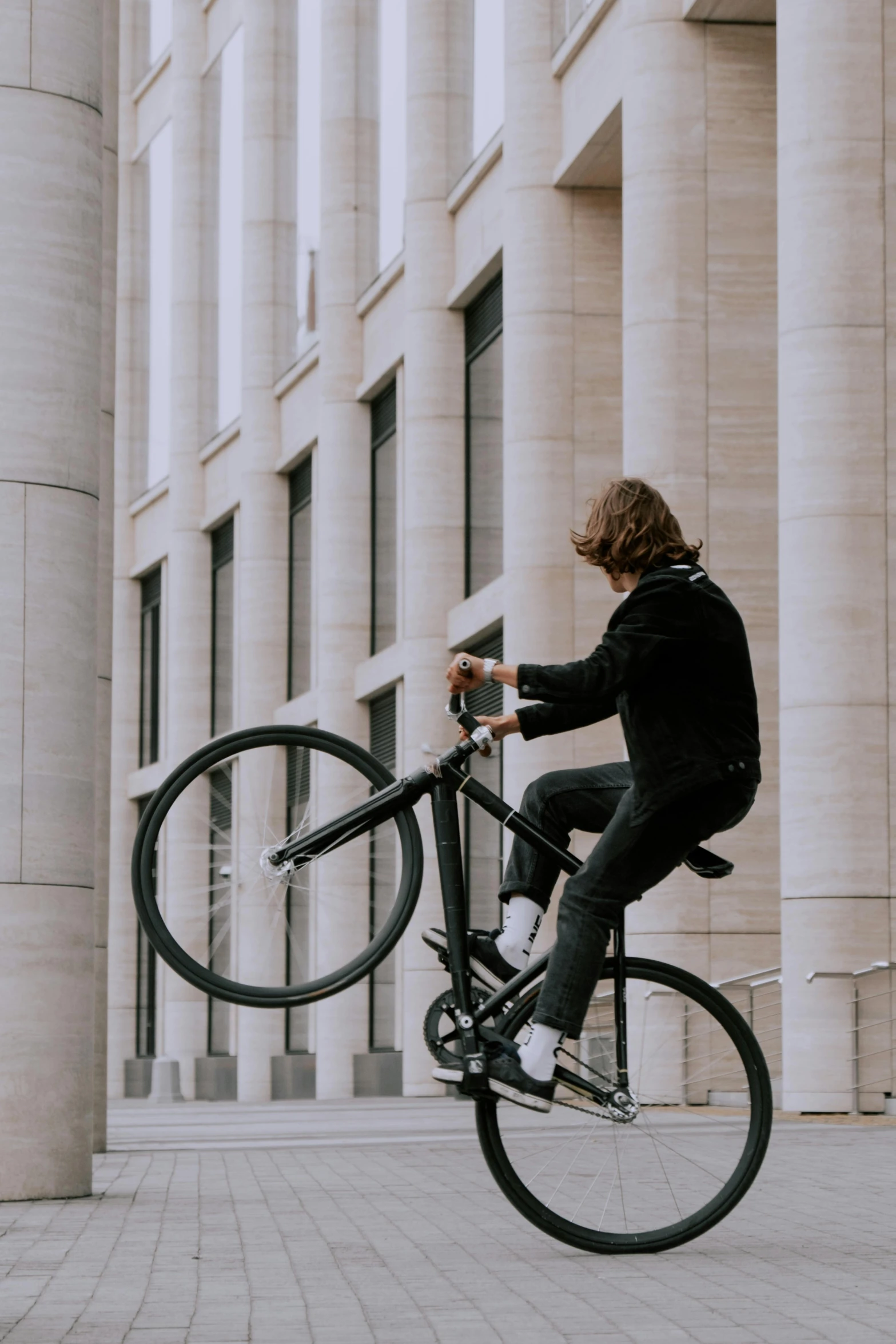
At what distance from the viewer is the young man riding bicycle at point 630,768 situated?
6.73m

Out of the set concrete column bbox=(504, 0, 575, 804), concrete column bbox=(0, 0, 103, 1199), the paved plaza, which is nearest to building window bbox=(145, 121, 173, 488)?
concrete column bbox=(504, 0, 575, 804)

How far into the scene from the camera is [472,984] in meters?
6.98

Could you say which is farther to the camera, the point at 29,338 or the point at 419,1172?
the point at 419,1172

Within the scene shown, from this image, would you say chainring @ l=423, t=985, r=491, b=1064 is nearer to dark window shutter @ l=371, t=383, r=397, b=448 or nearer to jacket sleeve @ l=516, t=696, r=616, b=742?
jacket sleeve @ l=516, t=696, r=616, b=742

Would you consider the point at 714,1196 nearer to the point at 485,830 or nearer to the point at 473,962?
the point at 473,962

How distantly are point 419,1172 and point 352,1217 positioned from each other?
2.71 m

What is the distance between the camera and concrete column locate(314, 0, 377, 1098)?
33125 millimetres

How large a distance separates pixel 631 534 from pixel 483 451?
2252 cm

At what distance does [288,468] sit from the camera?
37.7 metres

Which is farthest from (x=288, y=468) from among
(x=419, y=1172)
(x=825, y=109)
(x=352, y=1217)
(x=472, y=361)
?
(x=352, y=1217)

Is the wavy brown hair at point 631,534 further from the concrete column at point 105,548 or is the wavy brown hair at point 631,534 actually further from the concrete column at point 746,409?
the concrete column at point 746,409

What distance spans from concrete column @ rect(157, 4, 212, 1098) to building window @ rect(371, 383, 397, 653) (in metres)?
9.04

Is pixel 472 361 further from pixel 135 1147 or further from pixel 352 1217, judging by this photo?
pixel 352 1217

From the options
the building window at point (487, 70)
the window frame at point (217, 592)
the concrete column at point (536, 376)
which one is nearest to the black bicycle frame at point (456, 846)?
the concrete column at point (536, 376)
